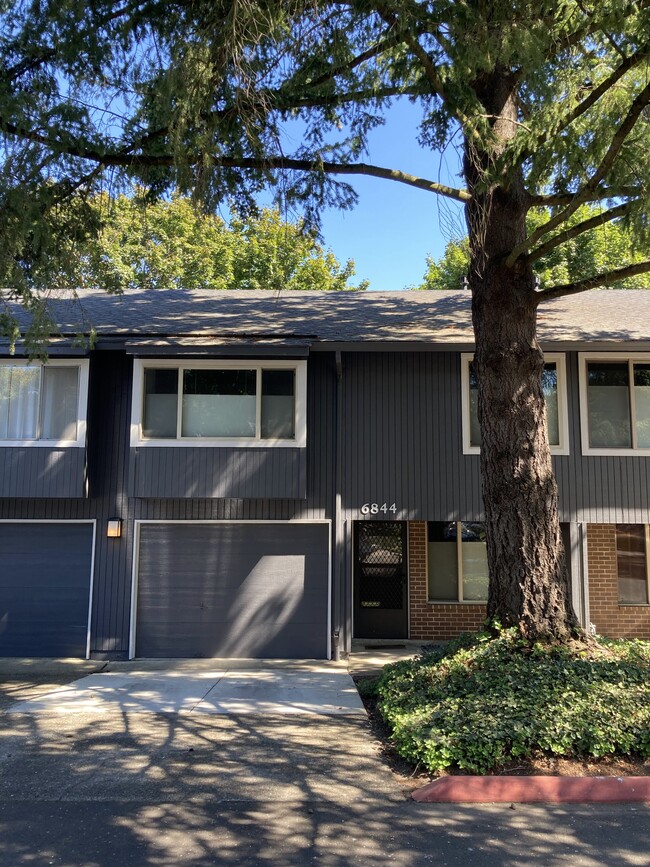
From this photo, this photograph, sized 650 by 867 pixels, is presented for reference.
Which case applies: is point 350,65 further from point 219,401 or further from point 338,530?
point 338,530

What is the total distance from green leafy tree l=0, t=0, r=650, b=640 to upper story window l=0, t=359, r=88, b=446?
124 inches

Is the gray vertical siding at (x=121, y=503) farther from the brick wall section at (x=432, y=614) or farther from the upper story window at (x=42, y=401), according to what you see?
the brick wall section at (x=432, y=614)

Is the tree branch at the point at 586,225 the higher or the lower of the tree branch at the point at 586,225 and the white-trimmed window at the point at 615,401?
the higher

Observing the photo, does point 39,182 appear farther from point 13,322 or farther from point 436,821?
point 436,821

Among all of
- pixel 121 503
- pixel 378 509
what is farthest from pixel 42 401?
pixel 378 509

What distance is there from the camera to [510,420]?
24.3 ft

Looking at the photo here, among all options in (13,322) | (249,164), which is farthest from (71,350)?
(249,164)

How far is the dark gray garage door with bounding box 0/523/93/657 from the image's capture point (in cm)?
1059

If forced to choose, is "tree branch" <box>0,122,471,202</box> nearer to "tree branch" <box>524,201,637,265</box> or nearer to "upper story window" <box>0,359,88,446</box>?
"tree branch" <box>524,201,637,265</box>

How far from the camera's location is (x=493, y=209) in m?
7.96

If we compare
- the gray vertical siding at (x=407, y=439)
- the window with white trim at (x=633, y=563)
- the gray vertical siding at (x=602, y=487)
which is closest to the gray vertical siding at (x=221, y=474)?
the gray vertical siding at (x=407, y=439)

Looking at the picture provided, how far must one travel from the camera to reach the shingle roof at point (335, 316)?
1073 cm

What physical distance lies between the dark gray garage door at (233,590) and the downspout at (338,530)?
0.25m

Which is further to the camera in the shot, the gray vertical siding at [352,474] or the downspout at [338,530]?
the gray vertical siding at [352,474]
